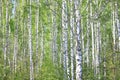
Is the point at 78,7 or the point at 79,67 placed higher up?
the point at 78,7

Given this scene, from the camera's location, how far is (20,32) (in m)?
26.7

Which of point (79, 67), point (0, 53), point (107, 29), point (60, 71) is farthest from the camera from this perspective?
point (107, 29)

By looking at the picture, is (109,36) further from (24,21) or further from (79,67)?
(79,67)

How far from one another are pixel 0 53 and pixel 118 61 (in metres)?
8.21

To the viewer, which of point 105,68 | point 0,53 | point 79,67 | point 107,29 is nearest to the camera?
point 79,67

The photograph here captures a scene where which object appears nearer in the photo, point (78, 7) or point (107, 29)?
point (78, 7)

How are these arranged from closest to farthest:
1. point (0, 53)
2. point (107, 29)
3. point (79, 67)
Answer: point (79, 67)
point (0, 53)
point (107, 29)

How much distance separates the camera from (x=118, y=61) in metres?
15.7

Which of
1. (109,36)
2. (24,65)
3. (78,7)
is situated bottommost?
(24,65)

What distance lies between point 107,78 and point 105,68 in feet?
1.93

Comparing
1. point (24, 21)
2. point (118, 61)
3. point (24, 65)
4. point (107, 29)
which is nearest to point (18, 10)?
point (24, 21)

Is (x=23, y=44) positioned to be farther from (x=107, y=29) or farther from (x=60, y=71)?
(x=60, y=71)

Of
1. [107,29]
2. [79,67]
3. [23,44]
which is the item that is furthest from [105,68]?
[23,44]

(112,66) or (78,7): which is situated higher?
(78,7)
